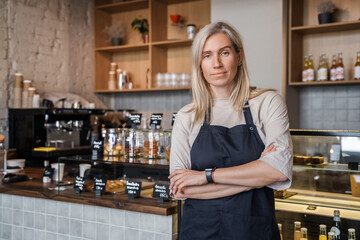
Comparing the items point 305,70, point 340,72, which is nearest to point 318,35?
point 305,70

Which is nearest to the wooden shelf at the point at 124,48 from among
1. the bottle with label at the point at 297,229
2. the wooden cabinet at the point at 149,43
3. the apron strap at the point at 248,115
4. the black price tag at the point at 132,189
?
the wooden cabinet at the point at 149,43

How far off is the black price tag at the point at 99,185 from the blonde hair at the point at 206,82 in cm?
104

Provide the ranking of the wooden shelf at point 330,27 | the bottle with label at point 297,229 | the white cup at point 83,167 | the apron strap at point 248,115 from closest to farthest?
the apron strap at point 248,115 → the bottle with label at point 297,229 → the white cup at point 83,167 → the wooden shelf at point 330,27

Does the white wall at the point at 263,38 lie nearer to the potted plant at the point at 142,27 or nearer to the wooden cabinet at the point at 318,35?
the wooden cabinet at the point at 318,35

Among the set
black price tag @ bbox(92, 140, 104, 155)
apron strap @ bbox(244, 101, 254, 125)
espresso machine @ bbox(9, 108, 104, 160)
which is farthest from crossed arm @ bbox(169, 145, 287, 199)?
espresso machine @ bbox(9, 108, 104, 160)

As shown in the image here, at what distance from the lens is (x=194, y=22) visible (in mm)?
5047

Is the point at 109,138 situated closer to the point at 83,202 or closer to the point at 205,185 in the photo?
the point at 83,202

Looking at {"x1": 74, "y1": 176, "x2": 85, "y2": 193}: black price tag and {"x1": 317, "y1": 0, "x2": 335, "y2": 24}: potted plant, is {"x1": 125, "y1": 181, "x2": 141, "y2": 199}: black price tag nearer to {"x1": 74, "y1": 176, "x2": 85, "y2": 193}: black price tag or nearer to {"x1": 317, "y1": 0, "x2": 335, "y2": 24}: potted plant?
{"x1": 74, "y1": 176, "x2": 85, "y2": 193}: black price tag

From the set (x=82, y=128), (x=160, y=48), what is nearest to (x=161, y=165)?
(x=82, y=128)

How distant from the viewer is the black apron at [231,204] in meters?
1.47

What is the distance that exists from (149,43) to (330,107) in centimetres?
227

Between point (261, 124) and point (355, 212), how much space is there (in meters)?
0.86

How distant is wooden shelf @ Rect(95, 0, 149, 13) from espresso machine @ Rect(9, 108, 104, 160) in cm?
182

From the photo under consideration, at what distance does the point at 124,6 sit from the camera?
17.7ft
